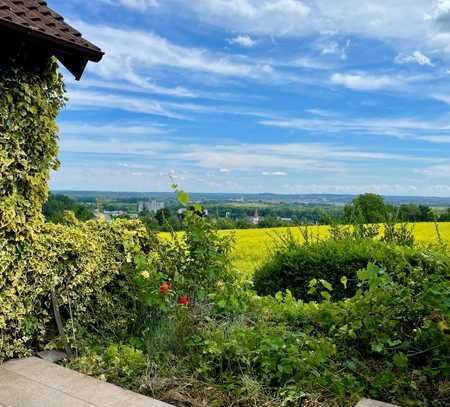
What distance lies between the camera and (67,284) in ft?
15.1

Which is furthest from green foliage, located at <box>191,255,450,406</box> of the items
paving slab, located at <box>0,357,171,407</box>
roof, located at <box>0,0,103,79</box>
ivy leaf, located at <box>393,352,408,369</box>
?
roof, located at <box>0,0,103,79</box>

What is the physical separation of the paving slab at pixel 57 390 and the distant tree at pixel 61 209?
1764 mm

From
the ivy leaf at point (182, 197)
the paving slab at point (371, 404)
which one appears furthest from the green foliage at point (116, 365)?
the paving slab at point (371, 404)

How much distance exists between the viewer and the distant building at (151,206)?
585 cm

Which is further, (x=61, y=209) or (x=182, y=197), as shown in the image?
(x=61, y=209)

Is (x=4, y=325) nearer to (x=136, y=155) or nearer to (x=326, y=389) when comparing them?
(x=326, y=389)

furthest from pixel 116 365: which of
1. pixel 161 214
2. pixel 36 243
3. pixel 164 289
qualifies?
pixel 161 214

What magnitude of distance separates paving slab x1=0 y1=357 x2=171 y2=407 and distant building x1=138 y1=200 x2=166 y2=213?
2.41 meters

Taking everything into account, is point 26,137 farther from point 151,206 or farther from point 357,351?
point 357,351

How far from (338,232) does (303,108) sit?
28.0 ft

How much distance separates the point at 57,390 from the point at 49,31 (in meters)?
3.09

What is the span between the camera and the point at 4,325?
13.3 feet

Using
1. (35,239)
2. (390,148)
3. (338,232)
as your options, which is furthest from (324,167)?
(35,239)

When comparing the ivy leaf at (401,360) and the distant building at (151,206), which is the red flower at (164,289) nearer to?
the distant building at (151,206)
